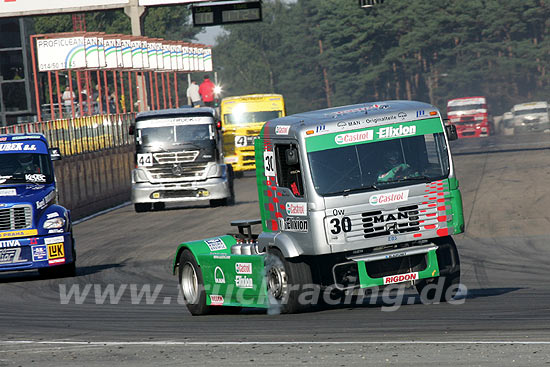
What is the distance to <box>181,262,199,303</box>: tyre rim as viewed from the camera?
12594 millimetres

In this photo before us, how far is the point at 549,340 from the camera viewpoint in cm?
891

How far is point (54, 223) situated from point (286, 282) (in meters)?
6.40

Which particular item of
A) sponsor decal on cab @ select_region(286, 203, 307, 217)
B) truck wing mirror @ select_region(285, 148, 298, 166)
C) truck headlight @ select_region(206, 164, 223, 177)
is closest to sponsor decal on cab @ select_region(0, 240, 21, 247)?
sponsor decal on cab @ select_region(286, 203, 307, 217)

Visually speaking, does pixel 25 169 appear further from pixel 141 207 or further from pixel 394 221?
pixel 141 207

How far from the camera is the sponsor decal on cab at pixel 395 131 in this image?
38.0 feet

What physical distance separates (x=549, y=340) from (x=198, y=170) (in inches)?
752

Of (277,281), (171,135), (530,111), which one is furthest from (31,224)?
(530,111)

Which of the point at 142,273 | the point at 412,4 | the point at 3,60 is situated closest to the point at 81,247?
the point at 142,273

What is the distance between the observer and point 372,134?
1156cm

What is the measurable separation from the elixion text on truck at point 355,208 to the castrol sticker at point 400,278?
0.4 inches

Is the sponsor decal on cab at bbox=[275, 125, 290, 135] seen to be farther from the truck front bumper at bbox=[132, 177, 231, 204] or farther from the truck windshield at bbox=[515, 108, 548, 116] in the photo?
the truck windshield at bbox=[515, 108, 548, 116]

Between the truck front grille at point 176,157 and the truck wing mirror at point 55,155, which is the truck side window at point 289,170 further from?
the truck front grille at point 176,157

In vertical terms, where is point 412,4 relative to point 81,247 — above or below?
above

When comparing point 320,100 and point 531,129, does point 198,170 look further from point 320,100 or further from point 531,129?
point 320,100
